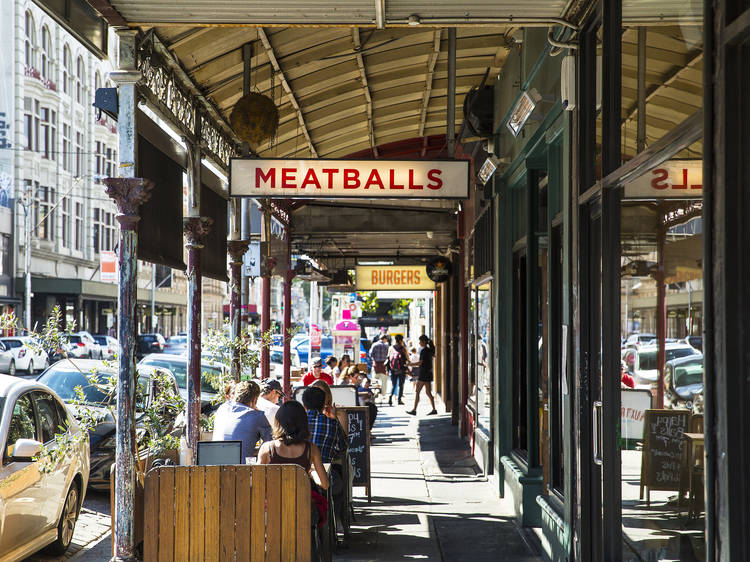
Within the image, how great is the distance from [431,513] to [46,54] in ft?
156

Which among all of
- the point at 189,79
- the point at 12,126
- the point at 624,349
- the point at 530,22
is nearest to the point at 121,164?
the point at 189,79

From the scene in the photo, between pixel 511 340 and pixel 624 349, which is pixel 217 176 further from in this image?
pixel 624 349

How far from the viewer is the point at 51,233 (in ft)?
173

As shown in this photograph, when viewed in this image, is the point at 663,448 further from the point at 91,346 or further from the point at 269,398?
the point at 91,346

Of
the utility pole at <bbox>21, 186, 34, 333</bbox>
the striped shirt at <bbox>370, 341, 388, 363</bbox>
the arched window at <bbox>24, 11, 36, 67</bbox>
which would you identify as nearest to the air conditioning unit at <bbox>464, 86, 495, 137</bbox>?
the striped shirt at <bbox>370, 341, 388, 363</bbox>

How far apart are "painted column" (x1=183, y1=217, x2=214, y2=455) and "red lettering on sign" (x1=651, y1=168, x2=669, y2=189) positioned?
230 inches

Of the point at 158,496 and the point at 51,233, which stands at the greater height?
the point at 51,233

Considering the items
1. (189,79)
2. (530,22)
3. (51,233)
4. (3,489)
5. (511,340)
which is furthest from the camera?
(51,233)

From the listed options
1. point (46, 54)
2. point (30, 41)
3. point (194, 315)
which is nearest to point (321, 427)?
point (194, 315)

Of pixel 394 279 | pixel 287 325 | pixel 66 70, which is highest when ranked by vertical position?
pixel 66 70

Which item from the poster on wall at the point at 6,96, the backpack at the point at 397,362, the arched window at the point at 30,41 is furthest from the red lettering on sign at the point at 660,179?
the arched window at the point at 30,41

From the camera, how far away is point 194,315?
9.52m

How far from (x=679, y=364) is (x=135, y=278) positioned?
4.23 m

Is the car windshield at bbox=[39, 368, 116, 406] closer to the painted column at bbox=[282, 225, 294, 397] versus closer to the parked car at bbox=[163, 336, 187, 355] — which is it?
the painted column at bbox=[282, 225, 294, 397]
